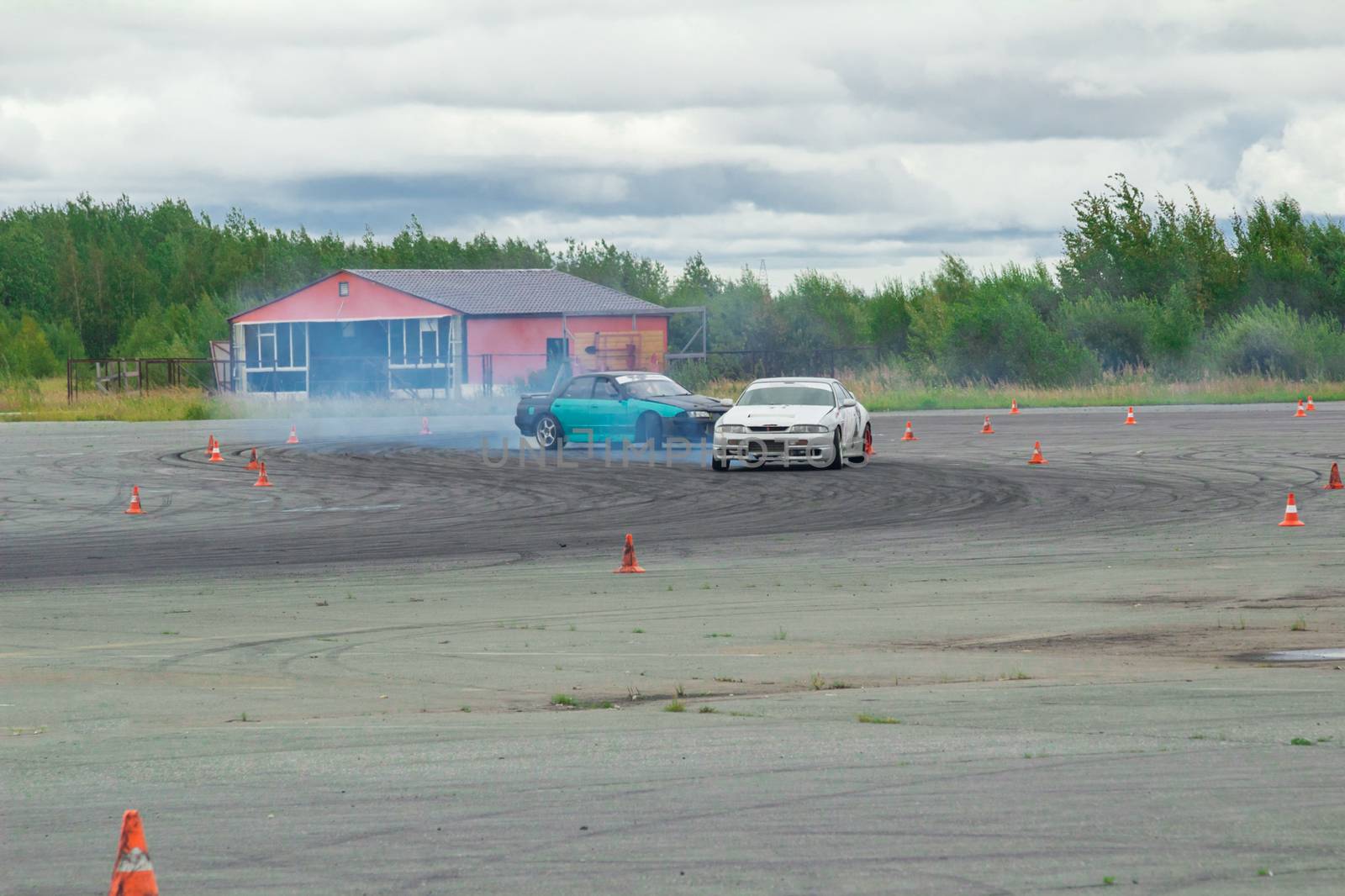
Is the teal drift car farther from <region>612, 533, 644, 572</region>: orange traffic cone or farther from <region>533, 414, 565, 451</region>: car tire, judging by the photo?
<region>612, 533, 644, 572</region>: orange traffic cone

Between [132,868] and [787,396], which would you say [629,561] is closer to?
[132,868]

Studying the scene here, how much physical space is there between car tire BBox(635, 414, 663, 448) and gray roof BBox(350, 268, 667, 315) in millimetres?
31517

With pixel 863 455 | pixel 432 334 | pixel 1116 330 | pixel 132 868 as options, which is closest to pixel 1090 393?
pixel 1116 330

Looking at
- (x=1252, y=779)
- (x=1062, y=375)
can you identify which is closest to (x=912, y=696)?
(x=1252, y=779)

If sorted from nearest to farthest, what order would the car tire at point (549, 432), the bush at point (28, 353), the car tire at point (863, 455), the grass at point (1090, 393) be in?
the car tire at point (863, 455) → the car tire at point (549, 432) → the grass at point (1090, 393) → the bush at point (28, 353)

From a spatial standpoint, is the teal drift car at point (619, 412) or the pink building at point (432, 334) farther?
the pink building at point (432, 334)

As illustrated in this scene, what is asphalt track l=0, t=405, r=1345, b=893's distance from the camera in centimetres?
565

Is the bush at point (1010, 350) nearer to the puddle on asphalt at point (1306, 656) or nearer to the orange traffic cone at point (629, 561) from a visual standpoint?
the orange traffic cone at point (629, 561)

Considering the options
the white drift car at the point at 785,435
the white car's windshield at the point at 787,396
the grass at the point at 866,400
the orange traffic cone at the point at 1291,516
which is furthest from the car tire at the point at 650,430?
the grass at the point at 866,400

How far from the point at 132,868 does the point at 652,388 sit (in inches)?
1003

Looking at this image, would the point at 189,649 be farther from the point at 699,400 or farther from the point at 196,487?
the point at 699,400

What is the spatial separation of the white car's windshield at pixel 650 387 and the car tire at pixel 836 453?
4783 mm

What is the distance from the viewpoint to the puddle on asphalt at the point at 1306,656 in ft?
31.6

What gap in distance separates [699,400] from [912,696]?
20.5 metres
